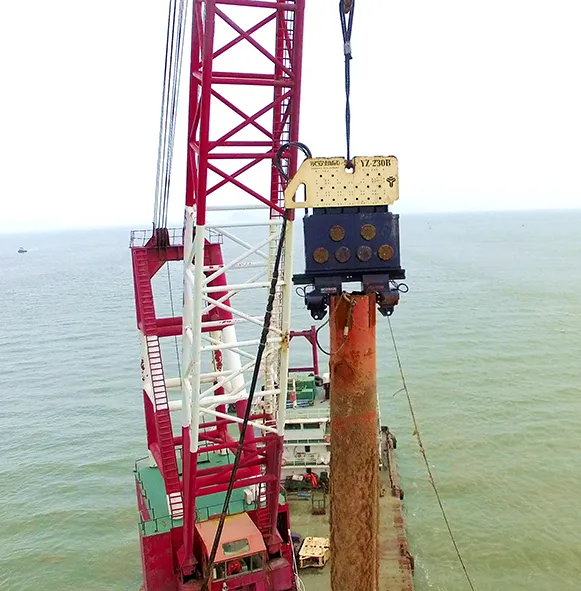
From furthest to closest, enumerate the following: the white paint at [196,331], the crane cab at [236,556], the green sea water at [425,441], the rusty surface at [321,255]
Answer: the green sea water at [425,441] → the crane cab at [236,556] → the white paint at [196,331] → the rusty surface at [321,255]

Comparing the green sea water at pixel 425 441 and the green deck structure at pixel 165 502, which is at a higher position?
the green deck structure at pixel 165 502

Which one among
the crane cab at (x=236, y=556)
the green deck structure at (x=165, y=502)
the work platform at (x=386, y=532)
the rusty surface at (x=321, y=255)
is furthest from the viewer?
the work platform at (x=386, y=532)

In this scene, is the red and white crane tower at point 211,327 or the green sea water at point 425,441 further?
the green sea water at point 425,441

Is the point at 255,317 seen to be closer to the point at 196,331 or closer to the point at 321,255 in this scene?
the point at 196,331

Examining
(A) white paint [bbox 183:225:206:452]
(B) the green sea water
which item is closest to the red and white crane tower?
(A) white paint [bbox 183:225:206:452]

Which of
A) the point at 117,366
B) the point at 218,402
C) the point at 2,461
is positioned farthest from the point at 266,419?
the point at 117,366

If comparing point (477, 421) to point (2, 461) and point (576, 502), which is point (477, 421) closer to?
point (576, 502)

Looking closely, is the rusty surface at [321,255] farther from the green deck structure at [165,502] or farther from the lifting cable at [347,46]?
the green deck structure at [165,502]

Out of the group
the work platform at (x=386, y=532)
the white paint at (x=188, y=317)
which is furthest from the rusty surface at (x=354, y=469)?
the work platform at (x=386, y=532)
